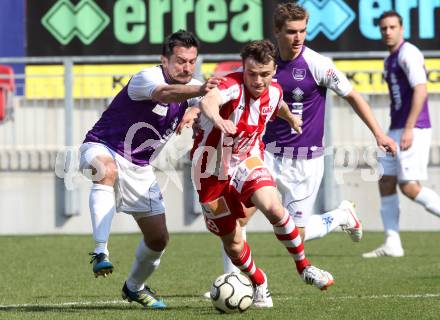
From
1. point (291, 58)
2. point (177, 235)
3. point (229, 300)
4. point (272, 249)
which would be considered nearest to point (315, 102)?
point (291, 58)

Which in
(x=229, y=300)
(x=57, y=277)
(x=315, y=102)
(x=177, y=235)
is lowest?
(x=177, y=235)

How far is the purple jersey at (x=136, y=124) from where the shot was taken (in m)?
8.56

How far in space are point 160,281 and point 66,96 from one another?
6.15 metres

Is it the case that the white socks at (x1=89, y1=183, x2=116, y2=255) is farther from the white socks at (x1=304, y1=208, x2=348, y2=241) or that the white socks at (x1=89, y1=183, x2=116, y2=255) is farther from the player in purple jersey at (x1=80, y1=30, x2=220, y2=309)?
the white socks at (x1=304, y1=208, x2=348, y2=241)

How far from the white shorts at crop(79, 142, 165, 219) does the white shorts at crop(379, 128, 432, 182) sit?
15.8 ft

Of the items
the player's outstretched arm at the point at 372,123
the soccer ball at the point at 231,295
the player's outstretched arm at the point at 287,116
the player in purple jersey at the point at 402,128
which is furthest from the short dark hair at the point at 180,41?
the player in purple jersey at the point at 402,128

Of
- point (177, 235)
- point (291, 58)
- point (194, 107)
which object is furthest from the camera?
point (177, 235)

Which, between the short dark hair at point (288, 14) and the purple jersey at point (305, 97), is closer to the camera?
the short dark hair at point (288, 14)

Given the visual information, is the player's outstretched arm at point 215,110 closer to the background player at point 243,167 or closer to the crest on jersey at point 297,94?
the background player at point 243,167

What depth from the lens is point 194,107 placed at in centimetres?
842

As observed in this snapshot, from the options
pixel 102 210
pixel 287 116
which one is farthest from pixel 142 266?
pixel 287 116

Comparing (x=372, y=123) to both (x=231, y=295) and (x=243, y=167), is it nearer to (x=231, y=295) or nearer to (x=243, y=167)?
(x=243, y=167)

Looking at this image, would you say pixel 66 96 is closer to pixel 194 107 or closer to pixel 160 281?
pixel 160 281

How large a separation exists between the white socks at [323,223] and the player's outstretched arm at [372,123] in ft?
4.02
